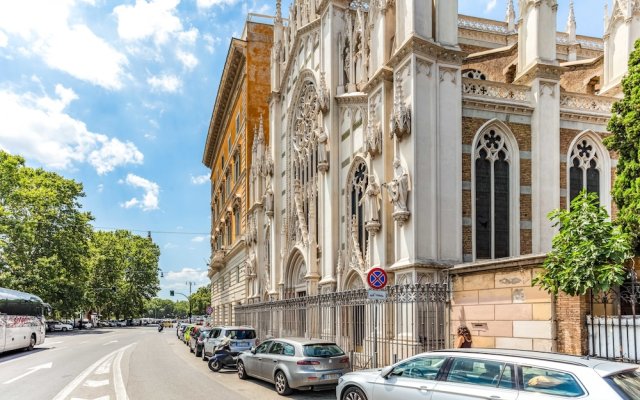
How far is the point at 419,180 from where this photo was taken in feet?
57.5

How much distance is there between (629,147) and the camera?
14.9m

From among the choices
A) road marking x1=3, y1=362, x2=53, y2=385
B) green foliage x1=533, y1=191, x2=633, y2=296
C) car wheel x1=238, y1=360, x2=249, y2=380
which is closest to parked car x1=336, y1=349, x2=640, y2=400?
green foliage x1=533, y1=191, x2=633, y2=296

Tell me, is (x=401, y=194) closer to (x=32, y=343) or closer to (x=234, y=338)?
(x=234, y=338)

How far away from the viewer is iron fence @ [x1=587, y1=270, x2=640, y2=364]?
33.3 feet

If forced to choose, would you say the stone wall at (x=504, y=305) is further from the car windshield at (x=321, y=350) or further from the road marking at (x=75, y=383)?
the road marking at (x=75, y=383)

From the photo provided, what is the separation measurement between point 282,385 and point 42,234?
143 ft

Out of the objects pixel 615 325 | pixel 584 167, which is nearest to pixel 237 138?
pixel 584 167

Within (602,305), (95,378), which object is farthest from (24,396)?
(602,305)

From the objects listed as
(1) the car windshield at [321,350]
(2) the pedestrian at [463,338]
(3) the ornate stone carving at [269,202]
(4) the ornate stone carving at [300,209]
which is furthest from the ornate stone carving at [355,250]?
(3) the ornate stone carving at [269,202]

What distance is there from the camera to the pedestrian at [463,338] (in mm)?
12990

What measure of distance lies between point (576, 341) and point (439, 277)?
6269 mm

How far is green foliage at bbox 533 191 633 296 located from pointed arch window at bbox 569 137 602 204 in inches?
373

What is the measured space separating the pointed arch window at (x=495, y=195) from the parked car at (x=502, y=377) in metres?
10.7

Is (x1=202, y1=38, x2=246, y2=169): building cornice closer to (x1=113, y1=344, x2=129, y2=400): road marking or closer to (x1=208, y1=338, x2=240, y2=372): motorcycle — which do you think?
(x1=113, y1=344, x2=129, y2=400): road marking
